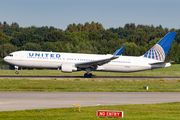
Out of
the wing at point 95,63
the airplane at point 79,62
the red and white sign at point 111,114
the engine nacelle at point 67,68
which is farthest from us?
the airplane at point 79,62

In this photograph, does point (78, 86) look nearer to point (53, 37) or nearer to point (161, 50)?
point (161, 50)

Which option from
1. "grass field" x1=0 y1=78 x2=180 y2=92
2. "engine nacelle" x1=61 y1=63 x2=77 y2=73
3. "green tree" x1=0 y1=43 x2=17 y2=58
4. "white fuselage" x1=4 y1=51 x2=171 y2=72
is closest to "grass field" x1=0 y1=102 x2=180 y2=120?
"grass field" x1=0 y1=78 x2=180 y2=92

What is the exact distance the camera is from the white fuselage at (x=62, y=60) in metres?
46.4

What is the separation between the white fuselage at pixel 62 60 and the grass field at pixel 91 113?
92.6ft

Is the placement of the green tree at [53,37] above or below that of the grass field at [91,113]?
above

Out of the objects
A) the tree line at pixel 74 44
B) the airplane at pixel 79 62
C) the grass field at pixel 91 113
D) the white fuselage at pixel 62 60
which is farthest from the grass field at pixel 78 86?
the tree line at pixel 74 44

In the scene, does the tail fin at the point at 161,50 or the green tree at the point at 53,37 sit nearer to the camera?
the tail fin at the point at 161,50

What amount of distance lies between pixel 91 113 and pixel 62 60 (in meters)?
30.2

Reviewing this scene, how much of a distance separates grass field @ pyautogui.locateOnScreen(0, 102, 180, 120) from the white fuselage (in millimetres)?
28214

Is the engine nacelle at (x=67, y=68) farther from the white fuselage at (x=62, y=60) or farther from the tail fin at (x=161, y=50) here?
the tail fin at (x=161, y=50)

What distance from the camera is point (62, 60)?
46.6 metres

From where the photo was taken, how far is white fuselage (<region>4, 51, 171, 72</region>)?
46375mm

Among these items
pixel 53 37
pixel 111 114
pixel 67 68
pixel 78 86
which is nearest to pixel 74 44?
pixel 53 37

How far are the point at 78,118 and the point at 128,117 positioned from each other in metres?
2.81
